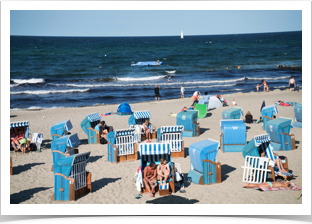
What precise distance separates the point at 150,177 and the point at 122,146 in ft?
9.40

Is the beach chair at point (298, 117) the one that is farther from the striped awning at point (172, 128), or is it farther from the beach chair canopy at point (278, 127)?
the striped awning at point (172, 128)

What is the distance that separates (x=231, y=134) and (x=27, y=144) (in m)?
7.86

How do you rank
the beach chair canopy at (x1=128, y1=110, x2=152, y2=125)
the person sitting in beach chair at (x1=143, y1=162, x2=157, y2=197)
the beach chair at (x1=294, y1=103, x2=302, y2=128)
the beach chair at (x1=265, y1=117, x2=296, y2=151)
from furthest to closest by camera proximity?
the beach chair canopy at (x1=128, y1=110, x2=152, y2=125) < the beach chair at (x1=294, y1=103, x2=302, y2=128) < the beach chair at (x1=265, y1=117, x2=296, y2=151) < the person sitting in beach chair at (x1=143, y1=162, x2=157, y2=197)

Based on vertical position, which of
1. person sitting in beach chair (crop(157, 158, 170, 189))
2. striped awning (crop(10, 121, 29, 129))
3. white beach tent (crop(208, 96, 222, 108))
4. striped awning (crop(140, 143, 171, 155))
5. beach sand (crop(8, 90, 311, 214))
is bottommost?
beach sand (crop(8, 90, 311, 214))

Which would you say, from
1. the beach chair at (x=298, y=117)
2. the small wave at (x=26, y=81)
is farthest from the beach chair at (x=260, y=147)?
the small wave at (x=26, y=81)

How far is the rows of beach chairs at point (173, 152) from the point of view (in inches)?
306

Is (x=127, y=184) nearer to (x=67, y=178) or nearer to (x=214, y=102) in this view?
(x=67, y=178)

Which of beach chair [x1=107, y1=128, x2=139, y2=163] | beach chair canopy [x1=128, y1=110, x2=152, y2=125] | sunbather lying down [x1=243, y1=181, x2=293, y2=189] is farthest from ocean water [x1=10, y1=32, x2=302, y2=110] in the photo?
sunbather lying down [x1=243, y1=181, x2=293, y2=189]

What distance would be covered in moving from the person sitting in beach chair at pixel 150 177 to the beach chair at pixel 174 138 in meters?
2.97

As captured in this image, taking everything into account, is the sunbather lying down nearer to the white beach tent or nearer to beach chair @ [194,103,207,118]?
beach chair @ [194,103,207,118]

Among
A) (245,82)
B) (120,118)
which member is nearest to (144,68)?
(245,82)

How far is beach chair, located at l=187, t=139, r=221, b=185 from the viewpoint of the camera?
852 cm

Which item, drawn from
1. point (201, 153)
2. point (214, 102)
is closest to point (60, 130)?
point (201, 153)

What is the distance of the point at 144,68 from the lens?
1898 inches
